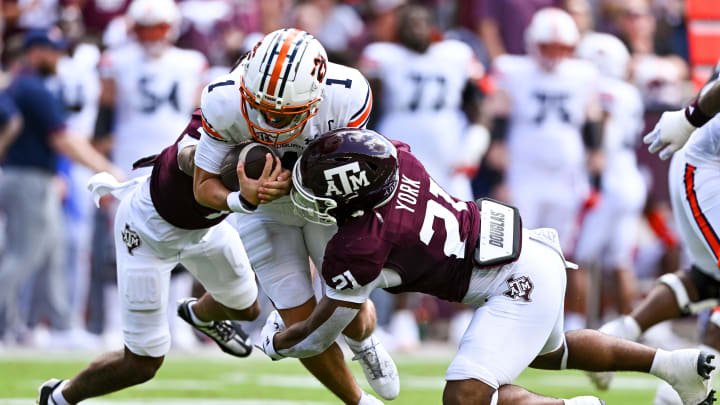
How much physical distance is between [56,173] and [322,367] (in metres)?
4.25

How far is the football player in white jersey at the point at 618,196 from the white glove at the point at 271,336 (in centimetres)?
468

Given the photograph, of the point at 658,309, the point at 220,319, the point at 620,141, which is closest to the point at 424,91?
the point at 620,141

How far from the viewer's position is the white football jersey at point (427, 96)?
864 cm

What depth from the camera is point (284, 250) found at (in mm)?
4910

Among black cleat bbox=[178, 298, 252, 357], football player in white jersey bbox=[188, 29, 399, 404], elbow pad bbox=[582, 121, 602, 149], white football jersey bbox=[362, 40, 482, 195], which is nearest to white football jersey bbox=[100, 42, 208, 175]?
white football jersey bbox=[362, 40, 482, 195]

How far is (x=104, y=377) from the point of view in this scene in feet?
16.9

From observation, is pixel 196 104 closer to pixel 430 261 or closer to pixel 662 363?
pixel 430 261

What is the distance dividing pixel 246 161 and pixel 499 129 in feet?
16.2

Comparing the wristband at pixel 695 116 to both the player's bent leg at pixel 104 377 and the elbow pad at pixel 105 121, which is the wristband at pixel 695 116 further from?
the elbow pad at pixel 105 121

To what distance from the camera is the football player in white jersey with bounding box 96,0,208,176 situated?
833 cm

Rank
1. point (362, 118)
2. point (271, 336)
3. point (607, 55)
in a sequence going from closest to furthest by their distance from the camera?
point (271, 336) < point (362, 118) < point (607, 55)

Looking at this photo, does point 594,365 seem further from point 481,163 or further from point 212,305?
point 481,163

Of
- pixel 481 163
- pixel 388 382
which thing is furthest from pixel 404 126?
pixel 388 382

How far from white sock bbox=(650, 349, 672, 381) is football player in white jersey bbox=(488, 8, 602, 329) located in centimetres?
410
